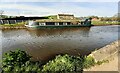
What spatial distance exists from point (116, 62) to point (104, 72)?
2294 mm

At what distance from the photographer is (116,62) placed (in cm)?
1702

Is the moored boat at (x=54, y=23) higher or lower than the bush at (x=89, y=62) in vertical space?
lower

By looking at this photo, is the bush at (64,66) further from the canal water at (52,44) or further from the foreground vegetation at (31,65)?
the canal water at (52,44)

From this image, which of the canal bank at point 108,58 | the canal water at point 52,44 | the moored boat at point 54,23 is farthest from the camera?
the moored boat at point 54,23

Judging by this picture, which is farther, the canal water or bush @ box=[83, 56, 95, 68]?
Result: the canal water

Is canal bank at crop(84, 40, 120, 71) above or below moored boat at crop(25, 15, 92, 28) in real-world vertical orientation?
above

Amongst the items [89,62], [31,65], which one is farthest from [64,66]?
[31,65]

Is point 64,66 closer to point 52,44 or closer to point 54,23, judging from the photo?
point 52,44

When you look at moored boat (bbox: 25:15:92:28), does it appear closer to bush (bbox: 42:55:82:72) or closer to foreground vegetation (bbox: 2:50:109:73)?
foreground vegetation (bbox: 2:50:109:73)

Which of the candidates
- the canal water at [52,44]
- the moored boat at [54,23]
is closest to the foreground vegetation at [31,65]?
the canal water at [52,44]

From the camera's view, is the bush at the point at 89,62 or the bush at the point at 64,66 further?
the bush at the point at 89,62

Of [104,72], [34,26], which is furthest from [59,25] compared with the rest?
[104,72]

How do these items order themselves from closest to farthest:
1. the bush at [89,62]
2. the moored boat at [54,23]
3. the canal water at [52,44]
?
the bush at [89,62] → the canal water at [52,44] → the moored boat at [54,23]

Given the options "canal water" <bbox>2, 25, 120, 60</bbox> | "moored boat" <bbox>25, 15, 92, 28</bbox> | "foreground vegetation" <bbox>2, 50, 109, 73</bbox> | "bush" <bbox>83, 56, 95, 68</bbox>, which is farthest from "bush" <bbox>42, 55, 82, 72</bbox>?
"moored boat" <bbox>25, 15, 92, 28</bbox>
